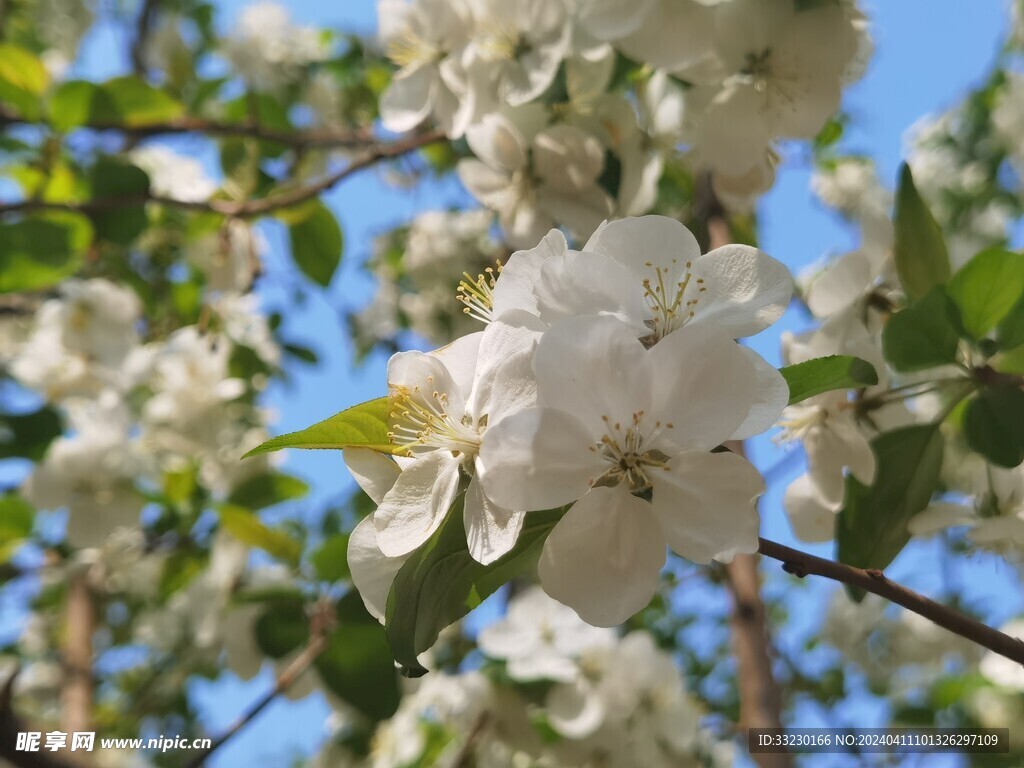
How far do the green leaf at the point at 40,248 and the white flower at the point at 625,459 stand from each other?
1.42m

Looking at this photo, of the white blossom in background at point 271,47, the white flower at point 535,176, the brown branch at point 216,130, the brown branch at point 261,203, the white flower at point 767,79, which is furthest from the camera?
the white blossom in background at point 271,47

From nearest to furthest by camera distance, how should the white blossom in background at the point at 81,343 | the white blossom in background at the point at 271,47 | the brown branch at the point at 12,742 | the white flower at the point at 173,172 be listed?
the brown branch at the point at 12,742, the white blossom in background at the point at 81,343, the white flower at the point at 173,172, the white blossom in background at the point at 271,47

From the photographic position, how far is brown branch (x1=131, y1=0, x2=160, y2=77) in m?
3.23

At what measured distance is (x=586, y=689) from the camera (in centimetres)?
148

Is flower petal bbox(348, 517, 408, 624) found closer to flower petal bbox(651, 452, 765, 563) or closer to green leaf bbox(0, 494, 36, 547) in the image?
flower petal bbox(651, 452, 765, 563)

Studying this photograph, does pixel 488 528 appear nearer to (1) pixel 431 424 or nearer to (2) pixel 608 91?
(1) pixel 431 424

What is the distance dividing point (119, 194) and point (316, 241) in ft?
1.19

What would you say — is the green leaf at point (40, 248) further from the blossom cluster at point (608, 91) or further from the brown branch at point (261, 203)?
the blossom cluster at point (608, 91)

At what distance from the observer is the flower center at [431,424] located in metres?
0.60

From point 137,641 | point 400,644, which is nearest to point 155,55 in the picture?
point 137,641

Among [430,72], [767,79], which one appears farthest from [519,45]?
[767,79]

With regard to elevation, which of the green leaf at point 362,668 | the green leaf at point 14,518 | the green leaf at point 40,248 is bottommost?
the green leaf at point 14,518

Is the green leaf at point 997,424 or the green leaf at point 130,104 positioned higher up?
the green leaf at point 997,424

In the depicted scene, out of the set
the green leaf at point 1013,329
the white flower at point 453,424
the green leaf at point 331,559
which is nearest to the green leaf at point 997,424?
the green leaf at point 1013,329
